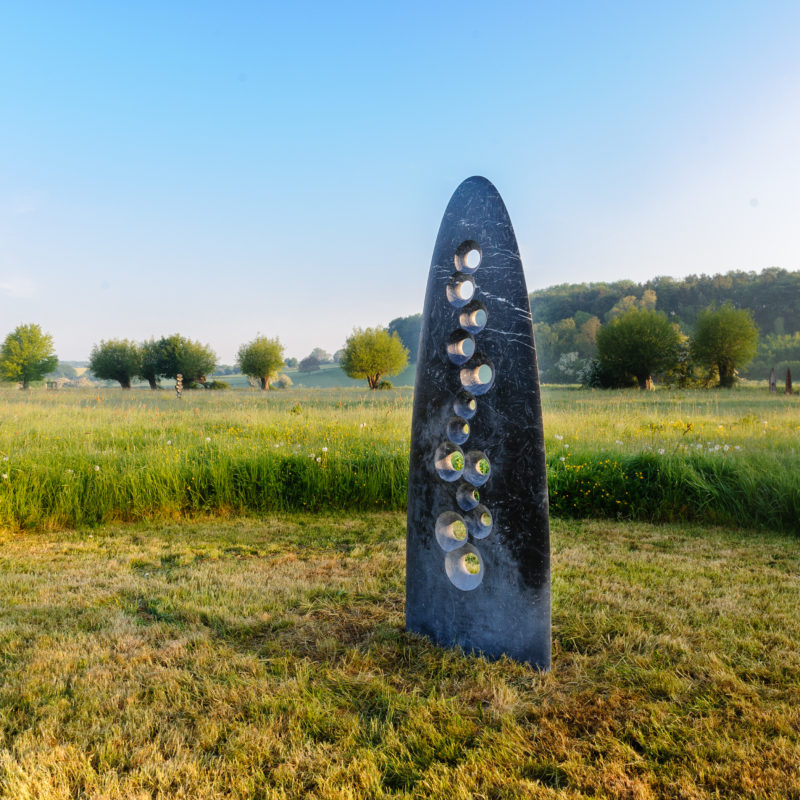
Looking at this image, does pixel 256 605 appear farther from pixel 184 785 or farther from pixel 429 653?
pixel 184 785

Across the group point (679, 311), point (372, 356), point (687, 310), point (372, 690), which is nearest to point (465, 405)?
point (372, 690)

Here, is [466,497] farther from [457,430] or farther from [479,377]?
[479,377]

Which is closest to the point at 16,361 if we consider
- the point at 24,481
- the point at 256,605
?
the point at 24,481

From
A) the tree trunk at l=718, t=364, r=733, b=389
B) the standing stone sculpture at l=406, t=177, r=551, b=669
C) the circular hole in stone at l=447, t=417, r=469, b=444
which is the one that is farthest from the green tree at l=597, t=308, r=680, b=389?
the circular hole in stone at l=447, t=417, r=469, b=444

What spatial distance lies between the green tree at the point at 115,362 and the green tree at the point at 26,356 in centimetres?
516

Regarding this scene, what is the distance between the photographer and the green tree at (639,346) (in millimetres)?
36938

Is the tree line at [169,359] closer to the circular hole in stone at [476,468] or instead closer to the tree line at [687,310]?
the tree line at [687,310]

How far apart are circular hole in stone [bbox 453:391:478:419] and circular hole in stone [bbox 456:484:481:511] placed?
0.39m

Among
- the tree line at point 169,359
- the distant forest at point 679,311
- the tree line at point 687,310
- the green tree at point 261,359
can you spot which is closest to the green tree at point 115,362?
the tree line at point 169,359

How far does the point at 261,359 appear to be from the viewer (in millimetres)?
53031

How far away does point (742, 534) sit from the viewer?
18.3ft

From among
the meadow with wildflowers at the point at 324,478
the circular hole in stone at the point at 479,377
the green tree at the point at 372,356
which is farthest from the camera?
the green tree at the point at 372,356

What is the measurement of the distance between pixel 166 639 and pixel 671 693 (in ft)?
8.97

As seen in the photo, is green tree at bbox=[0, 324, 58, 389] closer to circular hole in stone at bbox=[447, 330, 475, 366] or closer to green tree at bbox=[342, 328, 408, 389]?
green tree at bbox=[342, 328, 408, 389]
